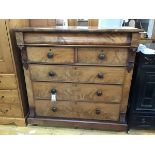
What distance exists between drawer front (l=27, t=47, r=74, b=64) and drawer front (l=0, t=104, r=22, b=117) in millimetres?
549

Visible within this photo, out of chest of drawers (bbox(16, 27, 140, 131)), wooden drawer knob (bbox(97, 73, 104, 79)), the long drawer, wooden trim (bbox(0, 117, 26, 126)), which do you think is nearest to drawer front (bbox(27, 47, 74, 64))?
chest of drawers (bbox(16, 27, 140, 131))

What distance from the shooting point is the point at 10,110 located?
1722 millimetres

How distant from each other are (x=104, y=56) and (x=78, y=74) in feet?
0.90

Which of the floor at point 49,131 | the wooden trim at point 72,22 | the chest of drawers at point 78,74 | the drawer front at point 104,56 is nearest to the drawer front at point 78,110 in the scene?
the chest of drawers at point 78,74

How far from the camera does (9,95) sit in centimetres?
165

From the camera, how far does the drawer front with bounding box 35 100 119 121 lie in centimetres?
161

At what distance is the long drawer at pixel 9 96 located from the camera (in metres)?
1.64

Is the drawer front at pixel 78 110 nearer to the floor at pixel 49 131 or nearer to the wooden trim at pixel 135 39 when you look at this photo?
the floor at pixel 49 131

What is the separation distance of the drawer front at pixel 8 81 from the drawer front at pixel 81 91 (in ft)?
0.64

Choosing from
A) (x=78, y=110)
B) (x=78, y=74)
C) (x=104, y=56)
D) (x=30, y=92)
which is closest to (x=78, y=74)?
(x=78, y=74)

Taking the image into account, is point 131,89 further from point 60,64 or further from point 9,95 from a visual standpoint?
point 9,95
